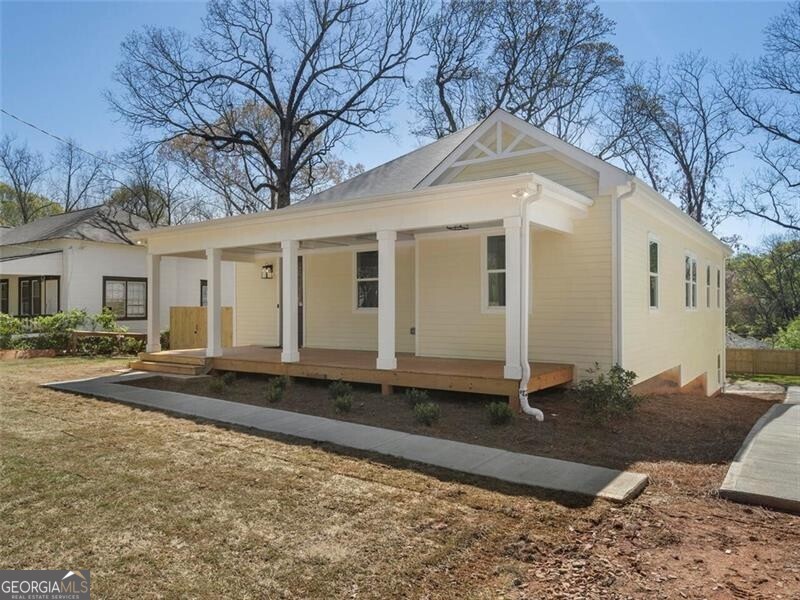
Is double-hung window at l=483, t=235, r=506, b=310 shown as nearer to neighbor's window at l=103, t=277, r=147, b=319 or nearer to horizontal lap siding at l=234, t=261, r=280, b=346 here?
horizontal lap siding at l=234, t=261, r=280, b=346

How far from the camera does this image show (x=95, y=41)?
1384cm

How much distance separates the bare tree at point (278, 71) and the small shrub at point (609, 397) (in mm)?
Result: 17811

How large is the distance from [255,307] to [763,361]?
19926mm

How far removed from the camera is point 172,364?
11430 mm

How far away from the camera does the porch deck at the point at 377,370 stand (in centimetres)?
780

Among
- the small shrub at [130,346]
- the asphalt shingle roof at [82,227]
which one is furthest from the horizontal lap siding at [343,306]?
the asphalt shingle roof at [82,227]

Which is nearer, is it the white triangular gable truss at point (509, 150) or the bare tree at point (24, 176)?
the white triangular gable truss at point (509, 150)

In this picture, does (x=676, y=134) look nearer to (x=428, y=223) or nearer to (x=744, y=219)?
(x=744, y=219)

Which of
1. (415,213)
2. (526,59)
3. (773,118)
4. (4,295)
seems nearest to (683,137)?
(773,118)

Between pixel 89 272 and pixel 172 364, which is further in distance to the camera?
pixel 89 272

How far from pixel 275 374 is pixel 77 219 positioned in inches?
661

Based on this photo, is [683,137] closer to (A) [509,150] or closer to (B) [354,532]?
(A) [509,150]

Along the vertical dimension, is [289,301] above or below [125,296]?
below

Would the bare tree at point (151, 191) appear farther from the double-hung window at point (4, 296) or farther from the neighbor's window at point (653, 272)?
the neighbor's window at point (653, 272)
